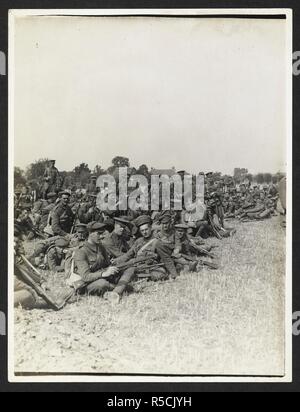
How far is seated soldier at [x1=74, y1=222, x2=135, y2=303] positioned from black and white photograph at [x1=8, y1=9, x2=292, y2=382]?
0.6 inches

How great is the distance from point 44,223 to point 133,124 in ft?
4.61

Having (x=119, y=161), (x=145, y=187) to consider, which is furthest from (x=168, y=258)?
(x=119, y=161)

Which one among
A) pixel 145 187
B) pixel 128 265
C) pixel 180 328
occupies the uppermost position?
pixel 145 187

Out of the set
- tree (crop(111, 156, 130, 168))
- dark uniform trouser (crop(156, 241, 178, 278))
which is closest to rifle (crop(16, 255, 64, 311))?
dark uniform trouser (crop(156, 241, 178, 278))

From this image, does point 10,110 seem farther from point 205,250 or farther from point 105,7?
point 205,250

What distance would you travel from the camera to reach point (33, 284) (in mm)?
4406

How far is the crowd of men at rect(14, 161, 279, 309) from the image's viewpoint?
14.3 ft

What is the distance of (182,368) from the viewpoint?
4.35 metres

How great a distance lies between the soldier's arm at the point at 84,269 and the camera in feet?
14.3

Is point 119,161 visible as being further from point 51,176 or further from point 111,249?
point 111,249

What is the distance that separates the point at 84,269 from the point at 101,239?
1.18 ft

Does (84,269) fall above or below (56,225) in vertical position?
below

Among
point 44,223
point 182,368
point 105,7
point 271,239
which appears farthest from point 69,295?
point 105,7

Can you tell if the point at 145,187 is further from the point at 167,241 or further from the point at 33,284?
the point at 33,284
